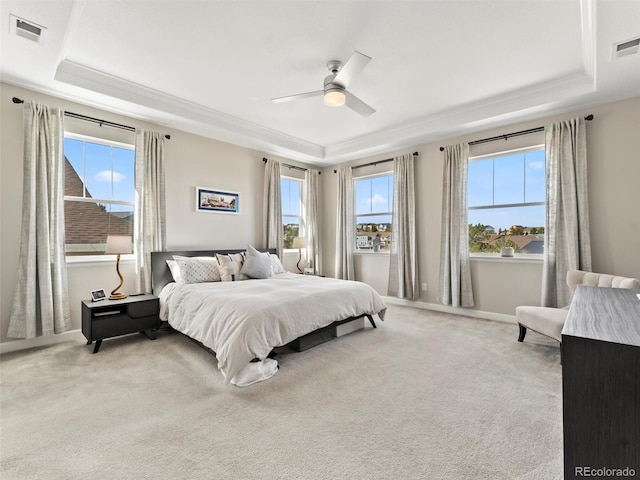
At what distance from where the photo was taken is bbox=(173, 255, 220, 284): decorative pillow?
12.9ft

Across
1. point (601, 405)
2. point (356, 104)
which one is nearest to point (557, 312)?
point (601, 405)

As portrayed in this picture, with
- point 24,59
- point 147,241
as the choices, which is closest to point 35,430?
point 147,241

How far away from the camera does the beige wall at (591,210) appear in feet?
11.4

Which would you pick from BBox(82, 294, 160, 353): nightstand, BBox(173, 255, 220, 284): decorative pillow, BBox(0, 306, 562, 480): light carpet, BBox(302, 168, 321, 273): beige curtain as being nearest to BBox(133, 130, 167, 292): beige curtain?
BBox(173, 255, 220, 284): decorative pillow

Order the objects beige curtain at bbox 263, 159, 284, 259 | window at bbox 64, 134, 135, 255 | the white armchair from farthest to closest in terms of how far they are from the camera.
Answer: beige curtain at bbox 263, 159, 284, 259 → window at bbox 64, 134, 135, 255 → the white armchair

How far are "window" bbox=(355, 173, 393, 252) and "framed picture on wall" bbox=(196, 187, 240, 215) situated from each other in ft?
8.08

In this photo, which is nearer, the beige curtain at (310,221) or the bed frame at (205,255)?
the bed frame at (205,255)

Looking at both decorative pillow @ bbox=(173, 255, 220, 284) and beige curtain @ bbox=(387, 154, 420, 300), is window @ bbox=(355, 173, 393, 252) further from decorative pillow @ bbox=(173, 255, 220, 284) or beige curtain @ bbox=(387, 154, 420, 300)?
decorative pillow @ bbox=(173, 255, 220, 284)

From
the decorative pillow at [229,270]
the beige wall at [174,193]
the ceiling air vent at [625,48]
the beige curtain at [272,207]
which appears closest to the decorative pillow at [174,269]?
the beige wall at [174,193]

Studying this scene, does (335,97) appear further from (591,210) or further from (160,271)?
(591,210)

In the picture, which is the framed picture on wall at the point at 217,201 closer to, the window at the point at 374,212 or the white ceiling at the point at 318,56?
the white ceiling at the point at 318,56

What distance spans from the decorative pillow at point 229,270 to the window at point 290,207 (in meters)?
1.72

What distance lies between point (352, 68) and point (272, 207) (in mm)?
3227

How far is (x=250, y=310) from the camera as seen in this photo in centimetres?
270
